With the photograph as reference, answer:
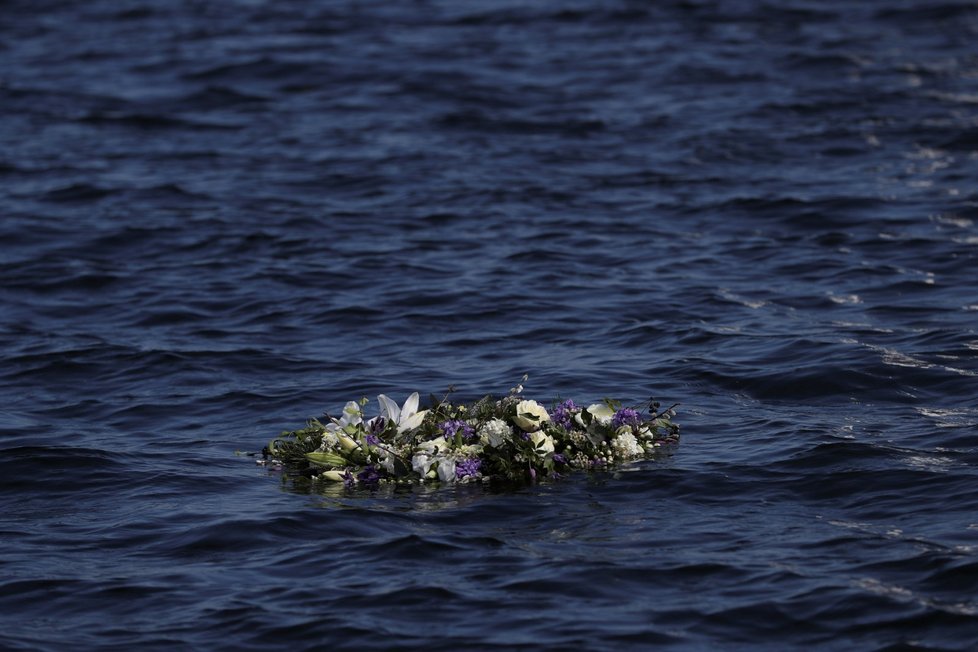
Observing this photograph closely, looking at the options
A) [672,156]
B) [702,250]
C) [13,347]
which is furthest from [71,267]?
[672,156]

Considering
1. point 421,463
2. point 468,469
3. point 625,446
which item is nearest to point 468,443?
point 468,469

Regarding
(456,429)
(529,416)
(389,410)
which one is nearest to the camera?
(529,416)

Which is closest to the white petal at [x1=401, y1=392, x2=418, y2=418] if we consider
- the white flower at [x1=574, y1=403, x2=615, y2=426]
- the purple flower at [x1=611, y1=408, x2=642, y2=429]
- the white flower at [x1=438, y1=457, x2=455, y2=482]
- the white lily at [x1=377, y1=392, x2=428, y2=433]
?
Result: the white lily at [x1=377, y1=392, x2=428, y2=433]

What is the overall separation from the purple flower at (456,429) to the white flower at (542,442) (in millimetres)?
524

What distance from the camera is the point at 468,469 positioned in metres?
11.9

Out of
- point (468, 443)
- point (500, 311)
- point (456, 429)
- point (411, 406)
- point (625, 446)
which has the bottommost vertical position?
point (500, 311)

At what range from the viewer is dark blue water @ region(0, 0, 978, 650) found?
10.1 meters

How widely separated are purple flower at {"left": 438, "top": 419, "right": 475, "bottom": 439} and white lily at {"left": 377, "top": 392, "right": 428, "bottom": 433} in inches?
8.0

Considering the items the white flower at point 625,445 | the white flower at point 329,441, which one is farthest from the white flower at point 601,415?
the white flower at point 329,441

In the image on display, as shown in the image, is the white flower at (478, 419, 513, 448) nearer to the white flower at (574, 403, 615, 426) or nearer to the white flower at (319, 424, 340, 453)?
the white flower at (574, 403, 615, 426)

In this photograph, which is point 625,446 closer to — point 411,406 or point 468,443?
point 468,443

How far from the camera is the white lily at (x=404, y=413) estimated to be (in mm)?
12148

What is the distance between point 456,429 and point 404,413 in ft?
1.50

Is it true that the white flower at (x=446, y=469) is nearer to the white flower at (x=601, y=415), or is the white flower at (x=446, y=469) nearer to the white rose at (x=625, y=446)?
the white flower at (x=601, y=415)
